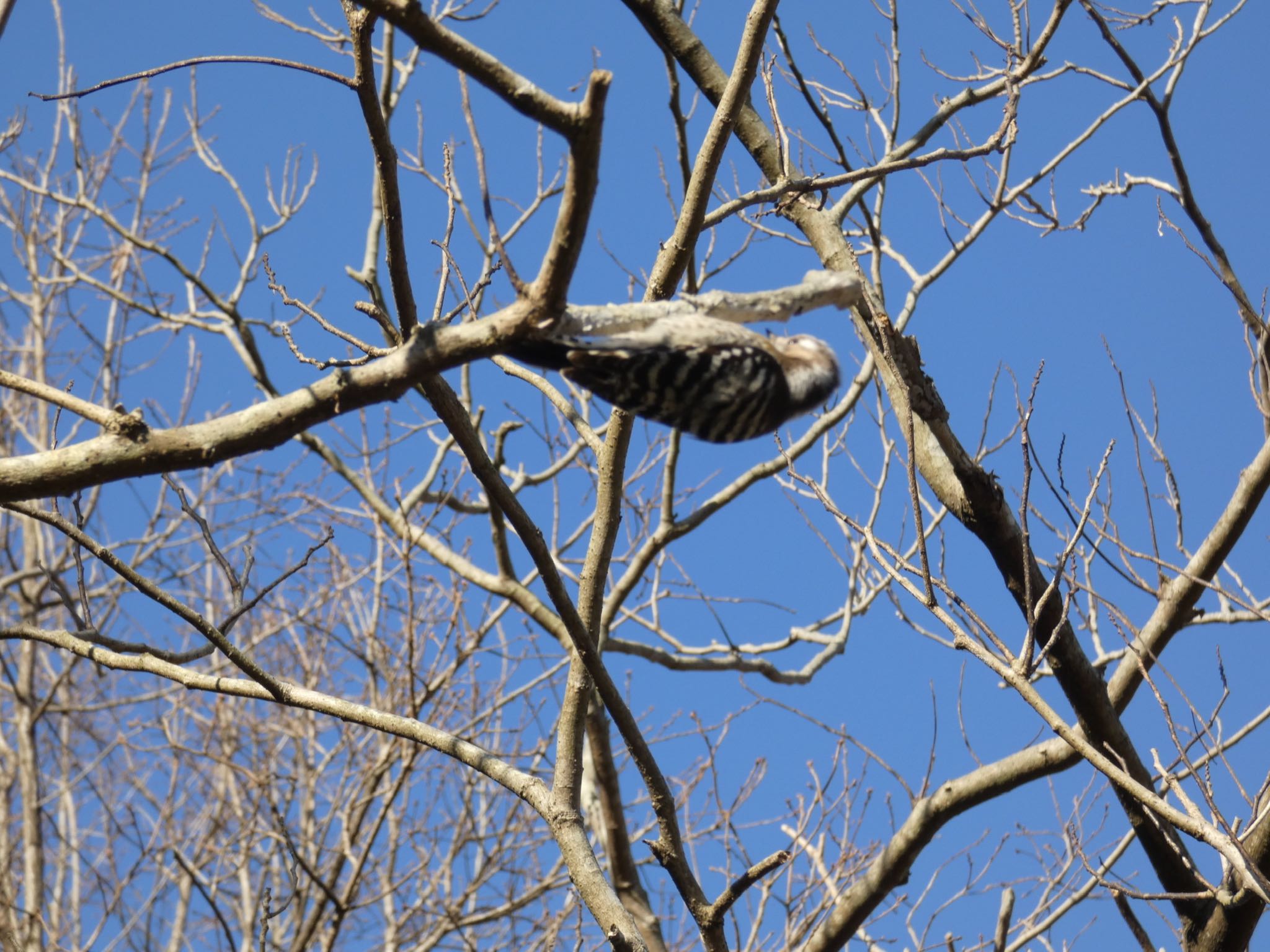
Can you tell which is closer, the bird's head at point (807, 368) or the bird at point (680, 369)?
the bird at point (680, 369)

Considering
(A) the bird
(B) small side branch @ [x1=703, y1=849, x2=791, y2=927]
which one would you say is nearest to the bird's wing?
(A) the bird

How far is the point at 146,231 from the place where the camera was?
10812 millimetres

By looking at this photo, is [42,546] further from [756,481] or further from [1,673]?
[756,481]

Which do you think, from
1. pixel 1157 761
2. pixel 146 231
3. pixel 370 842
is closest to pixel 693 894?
pixel 1157 761

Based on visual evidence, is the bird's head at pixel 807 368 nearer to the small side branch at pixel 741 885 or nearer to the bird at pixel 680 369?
the bird at pixel 680 369

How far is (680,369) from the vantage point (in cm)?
291

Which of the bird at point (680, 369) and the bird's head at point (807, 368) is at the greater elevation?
the bird's head at point (807, 368)

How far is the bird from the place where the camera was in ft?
9.14

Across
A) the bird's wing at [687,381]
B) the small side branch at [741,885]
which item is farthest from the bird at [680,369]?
the small side branch at [741,885]

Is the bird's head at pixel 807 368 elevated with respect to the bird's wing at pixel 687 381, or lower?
elevated

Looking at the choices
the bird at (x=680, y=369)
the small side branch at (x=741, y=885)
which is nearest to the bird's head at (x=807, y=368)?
the bird at (x=680, y=369)

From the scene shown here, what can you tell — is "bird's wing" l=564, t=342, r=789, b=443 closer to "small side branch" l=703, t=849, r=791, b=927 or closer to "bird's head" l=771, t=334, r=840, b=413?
"bird's head" l=771, t=334, r=840, b=413

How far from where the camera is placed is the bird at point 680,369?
2.79 m

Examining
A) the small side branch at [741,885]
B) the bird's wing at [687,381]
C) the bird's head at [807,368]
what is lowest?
the small side branch at [741,885]
